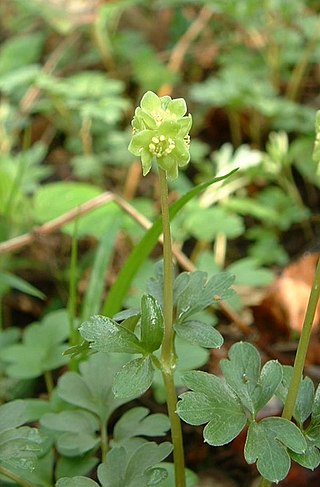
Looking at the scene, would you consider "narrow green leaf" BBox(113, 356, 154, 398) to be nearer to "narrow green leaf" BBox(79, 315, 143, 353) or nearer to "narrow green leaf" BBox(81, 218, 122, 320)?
"narrow green leaf" BBox(79, 315, 143, 353)

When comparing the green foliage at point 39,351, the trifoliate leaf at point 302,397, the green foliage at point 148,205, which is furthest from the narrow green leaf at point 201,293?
the green foliage at point 39,351

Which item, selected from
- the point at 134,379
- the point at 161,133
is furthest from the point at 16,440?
the point at 161,133

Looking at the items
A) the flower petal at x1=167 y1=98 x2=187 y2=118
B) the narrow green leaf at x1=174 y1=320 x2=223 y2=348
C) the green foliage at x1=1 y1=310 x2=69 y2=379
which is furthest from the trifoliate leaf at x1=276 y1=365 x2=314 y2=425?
the green foliage at x1=1 y1=310 x2=69 y2=379

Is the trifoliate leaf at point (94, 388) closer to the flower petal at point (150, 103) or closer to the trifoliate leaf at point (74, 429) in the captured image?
the trifoliate leaf at point (74, 429)

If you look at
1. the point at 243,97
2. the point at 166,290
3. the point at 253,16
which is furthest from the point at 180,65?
the point at 166,290

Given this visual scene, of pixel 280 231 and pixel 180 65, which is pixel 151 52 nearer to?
pixel 180 65
